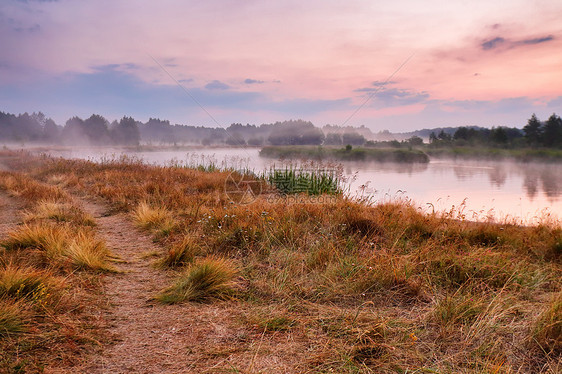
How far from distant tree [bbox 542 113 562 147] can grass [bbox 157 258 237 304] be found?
68391 mm

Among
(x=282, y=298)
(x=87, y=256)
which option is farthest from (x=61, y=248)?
(x=282, y=298)

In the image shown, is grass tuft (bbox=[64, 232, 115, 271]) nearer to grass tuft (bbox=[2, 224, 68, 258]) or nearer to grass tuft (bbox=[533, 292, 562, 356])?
grass tuft (bbox=[2, 224, 68, 258])

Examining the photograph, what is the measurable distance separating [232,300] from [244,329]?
2.32 ft

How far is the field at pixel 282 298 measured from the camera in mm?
2926

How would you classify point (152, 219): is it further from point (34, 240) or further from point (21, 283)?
point (21, 283)

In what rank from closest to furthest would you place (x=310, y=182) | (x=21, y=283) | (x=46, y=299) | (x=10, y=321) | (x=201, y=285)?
(x=10, y=321)
(x=46, y=299)
(x=21, y=283)
(x=201, y=285)
(x=310, y=182)

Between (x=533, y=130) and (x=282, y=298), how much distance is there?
70898 millimetres

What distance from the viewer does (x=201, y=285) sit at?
13.9ft

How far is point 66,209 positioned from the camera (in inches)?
340

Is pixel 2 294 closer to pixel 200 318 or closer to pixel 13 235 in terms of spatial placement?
pixel 200 318

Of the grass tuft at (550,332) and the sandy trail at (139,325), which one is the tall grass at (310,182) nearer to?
the sandy trail at (139,325)

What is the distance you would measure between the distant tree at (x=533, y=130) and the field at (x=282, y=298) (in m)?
63.6

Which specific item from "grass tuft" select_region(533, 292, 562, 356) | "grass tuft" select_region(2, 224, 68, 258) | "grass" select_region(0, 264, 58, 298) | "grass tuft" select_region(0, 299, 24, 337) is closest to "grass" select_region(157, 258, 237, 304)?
"grass" select_region(0, 264, 58, 298)

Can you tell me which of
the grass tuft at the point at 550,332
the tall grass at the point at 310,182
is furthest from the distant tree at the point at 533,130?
the grass tuft at the point at 550,332
